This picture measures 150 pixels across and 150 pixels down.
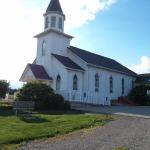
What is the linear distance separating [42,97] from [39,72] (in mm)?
9034

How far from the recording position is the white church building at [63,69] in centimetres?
3475

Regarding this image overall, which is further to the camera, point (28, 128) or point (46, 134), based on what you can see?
point (28, 128)

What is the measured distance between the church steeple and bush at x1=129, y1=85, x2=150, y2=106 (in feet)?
43.0

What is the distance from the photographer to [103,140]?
13148 millimetres

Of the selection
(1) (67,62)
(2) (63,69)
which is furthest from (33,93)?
(1) (67,62)

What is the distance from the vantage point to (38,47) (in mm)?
38750

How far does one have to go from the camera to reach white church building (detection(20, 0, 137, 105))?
34750mm

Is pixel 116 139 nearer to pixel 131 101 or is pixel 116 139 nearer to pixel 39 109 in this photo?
pixel 39 109

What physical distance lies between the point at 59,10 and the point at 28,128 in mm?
25476

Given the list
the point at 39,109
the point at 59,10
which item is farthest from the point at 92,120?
the point at 59,10

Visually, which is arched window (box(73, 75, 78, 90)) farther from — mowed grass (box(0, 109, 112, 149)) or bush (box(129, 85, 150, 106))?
mowed grass (box(0, 109, 112, 149))

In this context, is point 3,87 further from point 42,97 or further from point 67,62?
point 67,62

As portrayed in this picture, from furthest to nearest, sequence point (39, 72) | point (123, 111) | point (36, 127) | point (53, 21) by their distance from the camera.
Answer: point (53, 21), point (39, 72), point (123, 111), point (36, 127)

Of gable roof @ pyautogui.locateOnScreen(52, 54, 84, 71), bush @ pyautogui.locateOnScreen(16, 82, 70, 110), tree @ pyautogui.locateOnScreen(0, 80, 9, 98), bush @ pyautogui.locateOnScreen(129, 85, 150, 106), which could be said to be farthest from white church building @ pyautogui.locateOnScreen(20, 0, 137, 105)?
bush @ pyautogui.locateOnScreen(16, 82, 70, 110)
